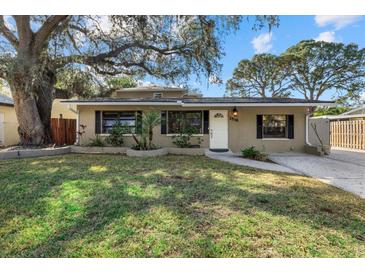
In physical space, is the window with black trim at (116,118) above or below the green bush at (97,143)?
above

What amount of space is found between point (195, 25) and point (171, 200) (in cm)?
667

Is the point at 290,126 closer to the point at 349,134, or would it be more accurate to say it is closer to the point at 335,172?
the point at 335,172

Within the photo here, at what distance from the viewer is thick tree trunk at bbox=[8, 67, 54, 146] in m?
10.0

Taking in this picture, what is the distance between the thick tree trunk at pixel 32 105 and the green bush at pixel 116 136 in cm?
327

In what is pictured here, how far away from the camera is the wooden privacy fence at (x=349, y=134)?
1304 centimetres

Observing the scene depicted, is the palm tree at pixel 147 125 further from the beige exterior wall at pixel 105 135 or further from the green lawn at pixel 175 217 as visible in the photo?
the green lawn at pixel 175 217

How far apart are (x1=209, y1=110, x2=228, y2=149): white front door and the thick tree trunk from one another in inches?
310

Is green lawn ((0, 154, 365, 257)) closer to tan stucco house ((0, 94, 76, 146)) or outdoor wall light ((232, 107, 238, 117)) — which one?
outdoor wall light ((232, 107, 238, 117))

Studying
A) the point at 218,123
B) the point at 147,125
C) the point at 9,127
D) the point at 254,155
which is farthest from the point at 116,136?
the point at 9,127

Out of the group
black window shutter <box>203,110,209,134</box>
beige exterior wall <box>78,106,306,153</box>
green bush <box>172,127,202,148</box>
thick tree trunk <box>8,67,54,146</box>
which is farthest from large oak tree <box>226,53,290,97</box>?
thick tree trunk <box>8,67,54,146</box>

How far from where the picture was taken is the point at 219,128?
459 inches

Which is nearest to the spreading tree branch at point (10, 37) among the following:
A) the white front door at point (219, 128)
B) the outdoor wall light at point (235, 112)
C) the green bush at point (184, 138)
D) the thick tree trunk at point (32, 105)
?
the thick tree trunk at point (32, 105)
